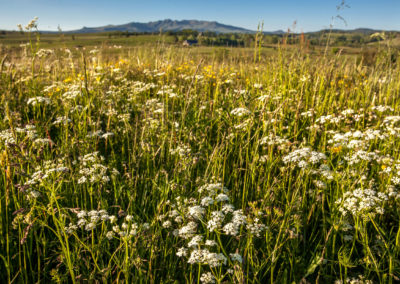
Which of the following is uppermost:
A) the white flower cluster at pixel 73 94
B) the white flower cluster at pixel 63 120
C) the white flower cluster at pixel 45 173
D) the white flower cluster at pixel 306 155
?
the white flower cluster at pixel 73 94

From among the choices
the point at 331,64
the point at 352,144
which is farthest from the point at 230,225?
the point at 331,64

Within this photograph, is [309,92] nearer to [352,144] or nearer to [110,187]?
[352,144]

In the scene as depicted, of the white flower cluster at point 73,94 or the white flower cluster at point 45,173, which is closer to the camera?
the white flower cluster at point 45,173

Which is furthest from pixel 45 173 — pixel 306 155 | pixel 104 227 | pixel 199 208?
pixel 306 155

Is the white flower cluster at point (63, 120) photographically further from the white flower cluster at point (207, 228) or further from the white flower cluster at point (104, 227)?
the white flower cluster at point (207, 228)

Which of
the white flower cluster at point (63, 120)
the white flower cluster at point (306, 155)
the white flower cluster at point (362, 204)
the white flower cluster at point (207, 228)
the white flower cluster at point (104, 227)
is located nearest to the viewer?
the white flower cluster at point (207, 228)

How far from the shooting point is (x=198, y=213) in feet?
5.53

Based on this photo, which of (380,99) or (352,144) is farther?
(380,99)

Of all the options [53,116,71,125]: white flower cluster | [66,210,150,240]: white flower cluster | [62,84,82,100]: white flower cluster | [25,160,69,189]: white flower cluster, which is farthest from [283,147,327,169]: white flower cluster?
[62,84,82,100]: white flower cluster

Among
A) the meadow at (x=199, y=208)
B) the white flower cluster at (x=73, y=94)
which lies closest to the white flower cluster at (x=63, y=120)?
the meadow at (x=199, y=208)

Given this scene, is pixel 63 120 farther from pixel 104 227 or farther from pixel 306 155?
pixel 306 155

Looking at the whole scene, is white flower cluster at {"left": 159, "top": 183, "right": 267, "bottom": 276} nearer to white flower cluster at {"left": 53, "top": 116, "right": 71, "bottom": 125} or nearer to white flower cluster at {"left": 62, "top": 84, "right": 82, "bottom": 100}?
white flower cluster at {"left": 53, "top": 116, "right": 71, "bottom": 125}

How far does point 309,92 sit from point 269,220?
3.05m

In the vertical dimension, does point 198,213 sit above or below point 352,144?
below
